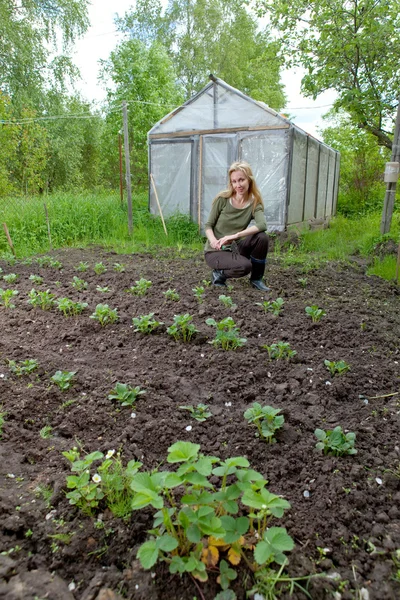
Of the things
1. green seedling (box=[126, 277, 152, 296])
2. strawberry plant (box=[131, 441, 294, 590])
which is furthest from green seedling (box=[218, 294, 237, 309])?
strawberry plant (box=[131, 441, 294, 590])

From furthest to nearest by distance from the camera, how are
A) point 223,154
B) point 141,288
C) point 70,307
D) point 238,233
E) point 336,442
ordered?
point 223,154 → point 238,233 → point 141,288 → point 70,307 → point 336,442

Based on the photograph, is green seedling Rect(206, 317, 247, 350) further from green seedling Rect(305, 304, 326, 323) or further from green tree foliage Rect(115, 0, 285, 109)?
green tree foliage Rect(115, 0, 285, 109)

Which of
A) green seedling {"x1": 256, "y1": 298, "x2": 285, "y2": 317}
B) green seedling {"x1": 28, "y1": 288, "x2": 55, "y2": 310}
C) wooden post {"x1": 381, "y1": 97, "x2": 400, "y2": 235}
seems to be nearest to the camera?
green seedling {"x1": 256, "y1": 298, "x2": 285, "y2": 317}

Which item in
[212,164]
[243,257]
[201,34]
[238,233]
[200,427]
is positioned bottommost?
[200,427]

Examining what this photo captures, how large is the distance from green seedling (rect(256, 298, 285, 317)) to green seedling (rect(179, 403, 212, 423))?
1499mm

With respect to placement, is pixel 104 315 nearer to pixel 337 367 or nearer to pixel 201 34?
pixel 337 367

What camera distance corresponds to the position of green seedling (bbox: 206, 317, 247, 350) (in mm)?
2688

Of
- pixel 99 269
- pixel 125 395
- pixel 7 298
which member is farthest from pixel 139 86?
pixel 125 395

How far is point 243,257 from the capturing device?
13.7 feet

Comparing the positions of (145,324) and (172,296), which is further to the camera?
(172,296)

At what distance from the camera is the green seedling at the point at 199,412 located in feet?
6.42

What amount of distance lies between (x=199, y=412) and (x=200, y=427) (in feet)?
0.30

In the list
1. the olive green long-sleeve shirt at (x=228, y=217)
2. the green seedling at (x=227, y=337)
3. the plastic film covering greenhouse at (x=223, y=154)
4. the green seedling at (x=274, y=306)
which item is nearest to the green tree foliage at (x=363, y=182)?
the plastic film covering greenhouse at (x=223, y=154)

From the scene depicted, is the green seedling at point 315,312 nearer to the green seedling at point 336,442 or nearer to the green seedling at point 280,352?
the green seedling at point 280,352
